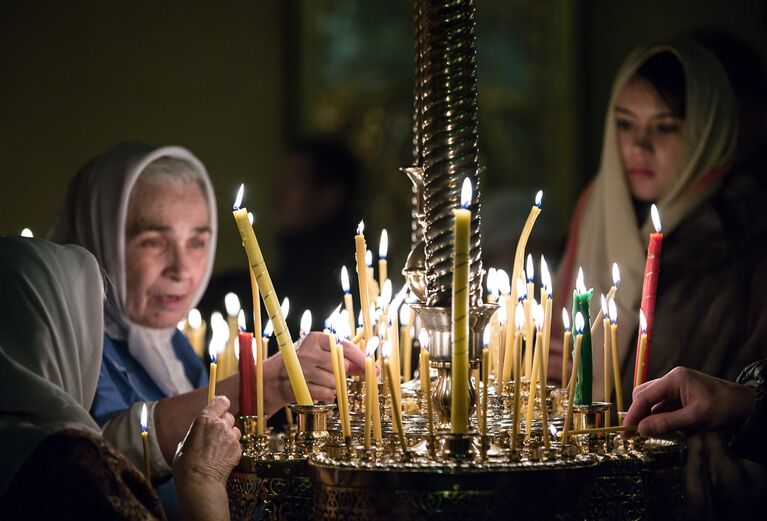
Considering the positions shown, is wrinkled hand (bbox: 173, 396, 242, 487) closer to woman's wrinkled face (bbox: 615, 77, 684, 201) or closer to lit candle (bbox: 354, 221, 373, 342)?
lit candle (bbox: 354, 221, 373, 342)

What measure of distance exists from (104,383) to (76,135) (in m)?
1.72

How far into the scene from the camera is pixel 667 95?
3.09 meters

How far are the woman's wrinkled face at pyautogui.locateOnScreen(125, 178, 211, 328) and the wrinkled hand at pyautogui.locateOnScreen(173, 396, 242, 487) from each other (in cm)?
102

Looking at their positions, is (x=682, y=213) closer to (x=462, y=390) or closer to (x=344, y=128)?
(x=344, y=128)

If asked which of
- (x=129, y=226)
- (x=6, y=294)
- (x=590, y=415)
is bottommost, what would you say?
(x=590, y=415)

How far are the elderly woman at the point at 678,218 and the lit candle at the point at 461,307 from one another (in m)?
1.42

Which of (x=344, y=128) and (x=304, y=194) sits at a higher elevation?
(x=344, y=128)

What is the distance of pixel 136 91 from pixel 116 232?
1520 millimetres

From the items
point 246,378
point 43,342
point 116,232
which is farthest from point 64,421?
point 116,232

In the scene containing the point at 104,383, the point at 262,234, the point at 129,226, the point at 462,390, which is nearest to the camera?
the point at 462,390

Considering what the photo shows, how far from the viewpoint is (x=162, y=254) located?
2.66m

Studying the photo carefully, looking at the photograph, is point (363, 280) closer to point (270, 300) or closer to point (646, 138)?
point (270, 300)

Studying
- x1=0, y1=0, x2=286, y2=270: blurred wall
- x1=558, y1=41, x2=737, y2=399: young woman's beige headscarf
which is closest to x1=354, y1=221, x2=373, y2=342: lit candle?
x1=558, y1=41, x2=737, y2=399: young woman's beige headscarf

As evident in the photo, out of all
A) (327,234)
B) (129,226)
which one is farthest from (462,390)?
(327,234)
